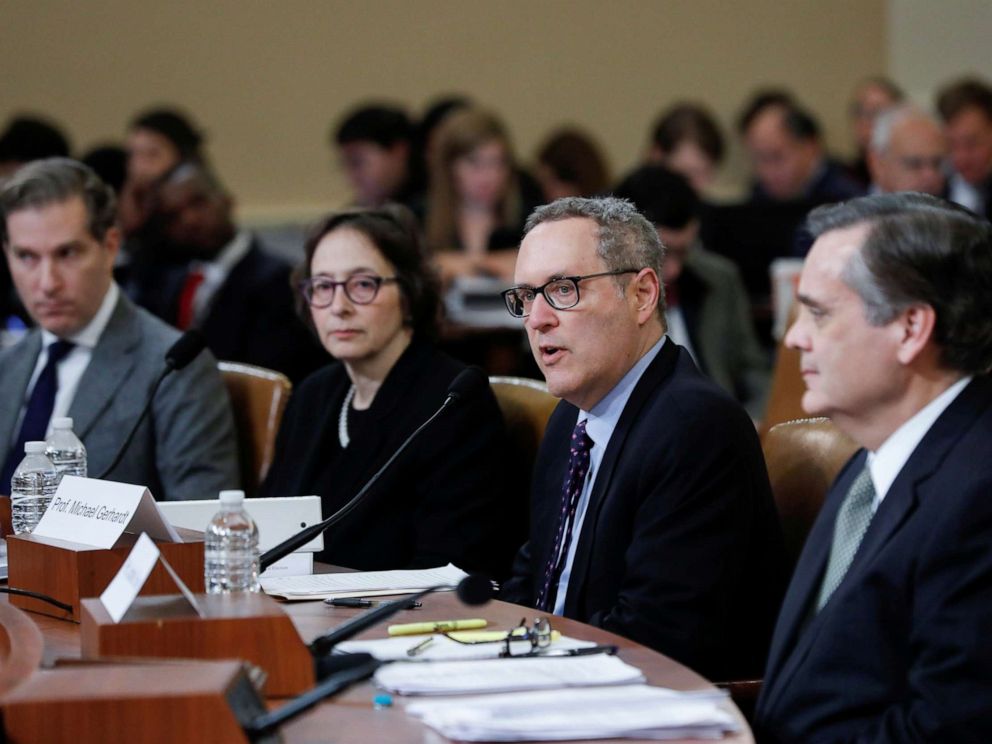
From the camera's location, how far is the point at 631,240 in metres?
2.63

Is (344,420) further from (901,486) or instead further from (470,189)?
(470,189)

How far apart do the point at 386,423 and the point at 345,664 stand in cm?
135

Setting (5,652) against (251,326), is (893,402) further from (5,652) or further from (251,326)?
(251,326)

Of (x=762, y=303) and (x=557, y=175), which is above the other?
(x=557, y=175)

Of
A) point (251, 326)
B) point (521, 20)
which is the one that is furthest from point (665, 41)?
point (251, 326)

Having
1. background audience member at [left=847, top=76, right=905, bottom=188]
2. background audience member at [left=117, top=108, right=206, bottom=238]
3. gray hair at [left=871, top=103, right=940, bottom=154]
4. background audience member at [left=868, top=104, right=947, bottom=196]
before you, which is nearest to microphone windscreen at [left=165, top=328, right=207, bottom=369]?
background audience member at [left=868, top=104, right=947, bottom=196]

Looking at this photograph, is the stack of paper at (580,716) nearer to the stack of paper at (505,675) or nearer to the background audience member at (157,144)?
the stack of paper at (505,675)

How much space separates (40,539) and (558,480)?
0.89 metres

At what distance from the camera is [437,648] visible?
6.52 feet

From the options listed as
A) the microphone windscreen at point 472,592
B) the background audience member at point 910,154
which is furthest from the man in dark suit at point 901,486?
the background audience member at point 910,154

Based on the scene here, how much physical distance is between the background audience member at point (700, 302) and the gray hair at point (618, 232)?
7.21 feet

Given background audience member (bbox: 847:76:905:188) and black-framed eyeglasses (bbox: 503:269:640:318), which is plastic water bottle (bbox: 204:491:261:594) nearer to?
black-framed eyeglasses (bbox: 503:269:640:318)

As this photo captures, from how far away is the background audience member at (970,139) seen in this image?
7434mm

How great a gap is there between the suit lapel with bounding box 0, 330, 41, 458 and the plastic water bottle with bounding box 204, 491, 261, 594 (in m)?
1.63
